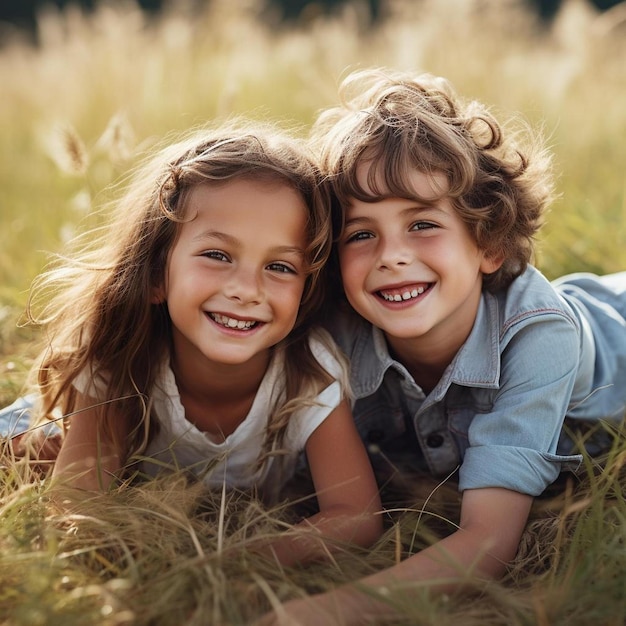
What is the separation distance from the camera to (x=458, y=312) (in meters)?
2.12

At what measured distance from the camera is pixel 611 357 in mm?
2373

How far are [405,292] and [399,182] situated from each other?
0.27 metres

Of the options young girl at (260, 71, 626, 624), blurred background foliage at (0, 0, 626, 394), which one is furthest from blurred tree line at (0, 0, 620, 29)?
young girl at (260, 71, 626, 624)

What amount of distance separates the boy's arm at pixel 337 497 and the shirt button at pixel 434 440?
0.26 metres

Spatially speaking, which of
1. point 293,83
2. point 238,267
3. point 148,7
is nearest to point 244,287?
point 238,267

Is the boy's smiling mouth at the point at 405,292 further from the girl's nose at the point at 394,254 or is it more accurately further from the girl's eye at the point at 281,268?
the girl's eye at the point at 281,268

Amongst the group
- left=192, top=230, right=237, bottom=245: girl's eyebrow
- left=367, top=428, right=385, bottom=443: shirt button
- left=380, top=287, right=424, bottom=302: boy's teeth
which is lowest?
left=367, top=428, right=385, bottom=443: shirt button

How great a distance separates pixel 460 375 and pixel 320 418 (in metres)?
0.37

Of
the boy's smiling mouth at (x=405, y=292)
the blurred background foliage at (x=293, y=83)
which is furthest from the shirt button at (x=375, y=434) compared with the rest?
the blurred background foliage at (x=293, y=83)

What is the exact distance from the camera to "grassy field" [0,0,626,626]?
4.63 feet

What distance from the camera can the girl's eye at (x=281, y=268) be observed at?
1963 mm

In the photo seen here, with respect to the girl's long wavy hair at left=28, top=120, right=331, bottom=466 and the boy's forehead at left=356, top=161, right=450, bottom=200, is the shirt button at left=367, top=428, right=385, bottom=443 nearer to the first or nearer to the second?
the girl's long wavy hair at left=28, top=120, right=331, bottom=466

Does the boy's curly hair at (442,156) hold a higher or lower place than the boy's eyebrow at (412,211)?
higher

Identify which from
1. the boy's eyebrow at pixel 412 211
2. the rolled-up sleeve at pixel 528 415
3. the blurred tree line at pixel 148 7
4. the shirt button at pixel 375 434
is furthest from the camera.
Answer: the blurred tree line at pixel 148 7
